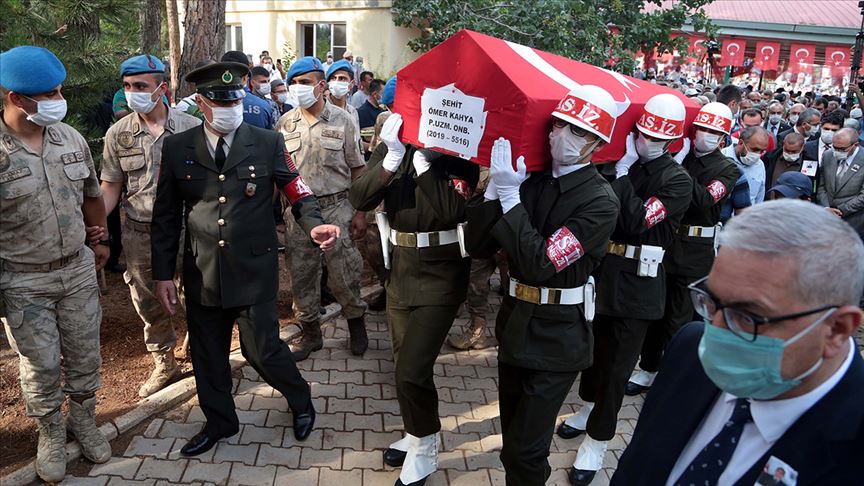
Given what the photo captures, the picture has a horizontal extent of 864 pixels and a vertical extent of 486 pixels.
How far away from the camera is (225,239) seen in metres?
3.56

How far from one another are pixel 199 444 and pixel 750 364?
3093mm

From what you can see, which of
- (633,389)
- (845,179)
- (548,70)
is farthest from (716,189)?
(845,179)

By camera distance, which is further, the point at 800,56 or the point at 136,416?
the point at 800,56

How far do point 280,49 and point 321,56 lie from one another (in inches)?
63.0

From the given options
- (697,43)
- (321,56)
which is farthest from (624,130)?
(697,43)

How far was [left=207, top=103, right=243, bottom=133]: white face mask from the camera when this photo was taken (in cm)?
352

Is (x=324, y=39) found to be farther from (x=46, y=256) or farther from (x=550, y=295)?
(x=550, y=295)

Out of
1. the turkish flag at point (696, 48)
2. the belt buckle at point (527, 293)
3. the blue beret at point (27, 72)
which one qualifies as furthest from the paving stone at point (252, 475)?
the turkish flag at point (696, 48)

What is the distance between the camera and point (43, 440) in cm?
342

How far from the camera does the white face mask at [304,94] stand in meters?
4.95

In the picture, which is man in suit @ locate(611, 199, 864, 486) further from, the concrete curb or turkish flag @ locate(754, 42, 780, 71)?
turkish flag @ locate(754, 42, 780, 71)

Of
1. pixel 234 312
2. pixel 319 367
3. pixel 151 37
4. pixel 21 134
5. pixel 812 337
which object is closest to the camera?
pixel 812 337

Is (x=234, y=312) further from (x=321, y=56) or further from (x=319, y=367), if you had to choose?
(x=321, y=56)

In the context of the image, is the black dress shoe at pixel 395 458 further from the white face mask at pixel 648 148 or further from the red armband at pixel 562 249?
the white face mask at pixel 648 148
